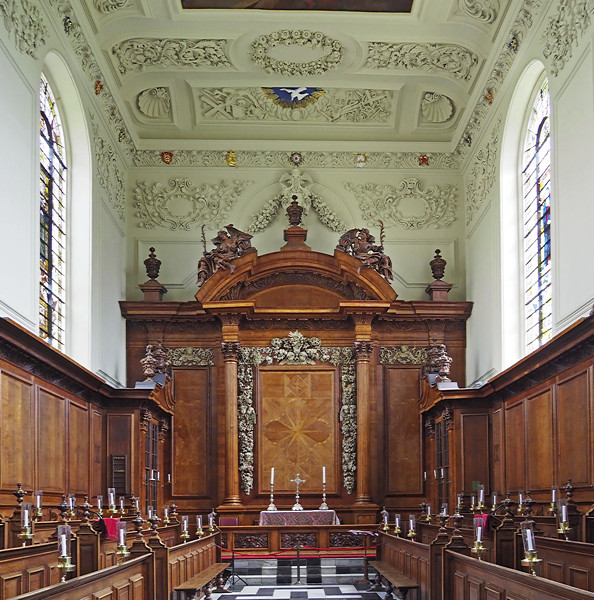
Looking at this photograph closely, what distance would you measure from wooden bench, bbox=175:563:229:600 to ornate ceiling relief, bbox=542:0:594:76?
850cm

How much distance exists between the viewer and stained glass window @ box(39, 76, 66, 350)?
16281 millimetres

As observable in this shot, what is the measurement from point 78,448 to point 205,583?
4.23 m

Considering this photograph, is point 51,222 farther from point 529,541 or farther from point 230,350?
point 529,541

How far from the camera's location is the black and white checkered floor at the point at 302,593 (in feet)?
47.2

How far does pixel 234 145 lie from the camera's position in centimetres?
2189

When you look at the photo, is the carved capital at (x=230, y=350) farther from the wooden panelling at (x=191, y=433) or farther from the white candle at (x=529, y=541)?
the white candle at (x=529, y=541)

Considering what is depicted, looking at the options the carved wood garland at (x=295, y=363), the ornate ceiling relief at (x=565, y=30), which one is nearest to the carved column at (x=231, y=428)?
→ the carved wood garland at (x=295, y=363)

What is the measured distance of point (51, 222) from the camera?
16734 millimetres

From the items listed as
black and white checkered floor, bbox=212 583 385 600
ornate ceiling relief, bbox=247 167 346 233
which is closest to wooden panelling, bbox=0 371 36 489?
black and white checkered floor, bbox=212 583 385 600

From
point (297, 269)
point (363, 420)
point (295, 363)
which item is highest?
point (297, 269)

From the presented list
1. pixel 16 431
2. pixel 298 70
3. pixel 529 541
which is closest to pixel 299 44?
pixel 298 70

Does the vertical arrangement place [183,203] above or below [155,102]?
below

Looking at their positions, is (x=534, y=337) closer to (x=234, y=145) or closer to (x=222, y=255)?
(x=222, y=255)

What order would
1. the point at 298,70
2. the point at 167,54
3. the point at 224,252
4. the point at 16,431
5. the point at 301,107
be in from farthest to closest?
1. the point at 301,107
2. the point at 224,252
3. the point at 298,70
4. the point at 167,54
5. the point at 16,431
